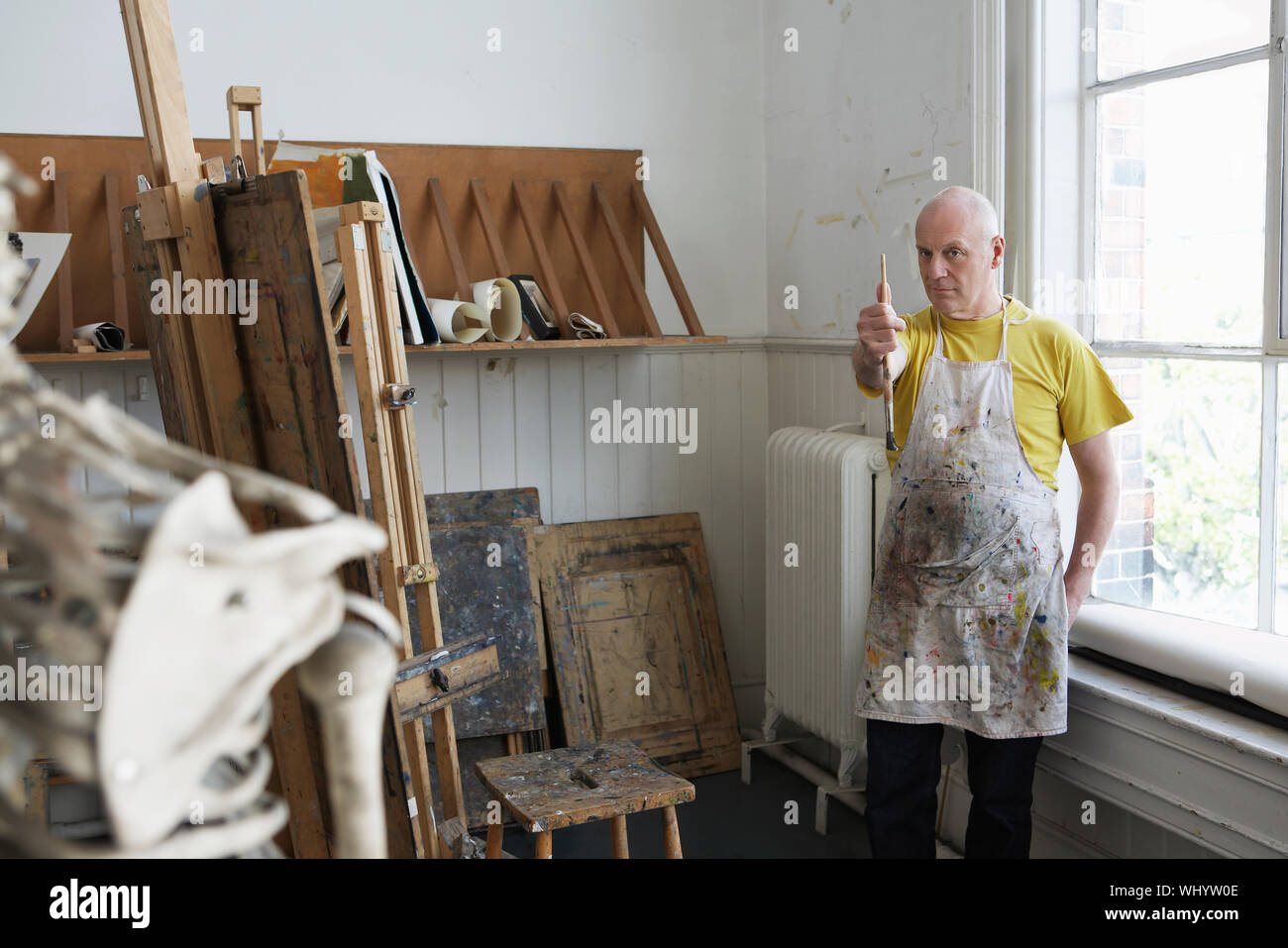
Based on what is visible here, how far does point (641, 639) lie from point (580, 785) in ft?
4.47

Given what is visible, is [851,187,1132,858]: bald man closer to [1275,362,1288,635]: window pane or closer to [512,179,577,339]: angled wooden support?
[1275,362,1288,635]: window pane

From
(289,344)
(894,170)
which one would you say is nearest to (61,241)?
(289,344)

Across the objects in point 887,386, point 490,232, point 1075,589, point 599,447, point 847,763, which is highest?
point 490,232

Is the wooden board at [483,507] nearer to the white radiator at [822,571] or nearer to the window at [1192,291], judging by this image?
the white radiator at [822,571]

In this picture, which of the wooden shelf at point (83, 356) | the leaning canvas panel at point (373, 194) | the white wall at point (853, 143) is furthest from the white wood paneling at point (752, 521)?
the wooden shelf at point (83, 356)

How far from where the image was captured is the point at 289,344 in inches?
76.9

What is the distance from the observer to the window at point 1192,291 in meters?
2.38

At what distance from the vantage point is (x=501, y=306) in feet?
10.8

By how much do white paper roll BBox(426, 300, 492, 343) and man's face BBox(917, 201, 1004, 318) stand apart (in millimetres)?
1334

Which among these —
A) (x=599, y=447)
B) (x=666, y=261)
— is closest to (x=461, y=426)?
(x=599, y=447)

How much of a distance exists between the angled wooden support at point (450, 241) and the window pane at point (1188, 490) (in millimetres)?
1829

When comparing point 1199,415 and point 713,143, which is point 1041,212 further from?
point 713,143

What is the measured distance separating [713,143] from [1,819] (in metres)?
3.63

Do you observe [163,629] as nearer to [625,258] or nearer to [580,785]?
[580,785]
